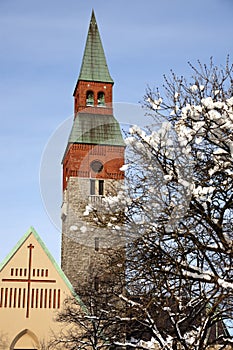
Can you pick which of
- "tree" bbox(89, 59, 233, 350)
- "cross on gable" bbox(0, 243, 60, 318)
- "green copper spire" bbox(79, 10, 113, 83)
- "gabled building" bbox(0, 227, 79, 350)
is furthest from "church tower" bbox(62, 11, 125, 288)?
"tree" bbox(89, 59, 233, 350)

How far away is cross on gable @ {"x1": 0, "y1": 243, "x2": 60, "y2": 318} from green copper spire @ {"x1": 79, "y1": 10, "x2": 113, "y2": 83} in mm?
12942

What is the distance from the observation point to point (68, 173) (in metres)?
30.6

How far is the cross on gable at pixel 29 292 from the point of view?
2383cm

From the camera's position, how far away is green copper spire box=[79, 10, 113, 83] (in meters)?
33.2

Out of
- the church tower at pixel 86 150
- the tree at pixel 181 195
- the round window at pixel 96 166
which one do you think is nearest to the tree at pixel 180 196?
the tree at pixel 181 195

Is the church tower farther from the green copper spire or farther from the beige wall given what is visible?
the beige wall

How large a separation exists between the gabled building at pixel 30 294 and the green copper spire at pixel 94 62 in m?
11.7

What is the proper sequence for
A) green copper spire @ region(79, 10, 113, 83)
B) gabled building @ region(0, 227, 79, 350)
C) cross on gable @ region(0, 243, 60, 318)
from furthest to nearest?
green copper spire @ region(79, 10, 113, 83) → cross on gable @ region(0, 243, 60, 318) → gabled building @ region(0, 227, 79, 350)

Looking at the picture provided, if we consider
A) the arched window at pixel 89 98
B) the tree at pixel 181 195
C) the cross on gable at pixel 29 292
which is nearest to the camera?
the tree at pixel 181 195

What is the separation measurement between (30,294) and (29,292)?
0.09m

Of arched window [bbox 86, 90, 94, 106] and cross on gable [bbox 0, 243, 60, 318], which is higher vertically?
arched window [bbox 86, 90, 94, 106]

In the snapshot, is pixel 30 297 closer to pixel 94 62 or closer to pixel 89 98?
pixel 89 98

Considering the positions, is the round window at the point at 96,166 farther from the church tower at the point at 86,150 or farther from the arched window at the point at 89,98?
the arched window at the point at 89,98

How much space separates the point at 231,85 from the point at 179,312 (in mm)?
4401
